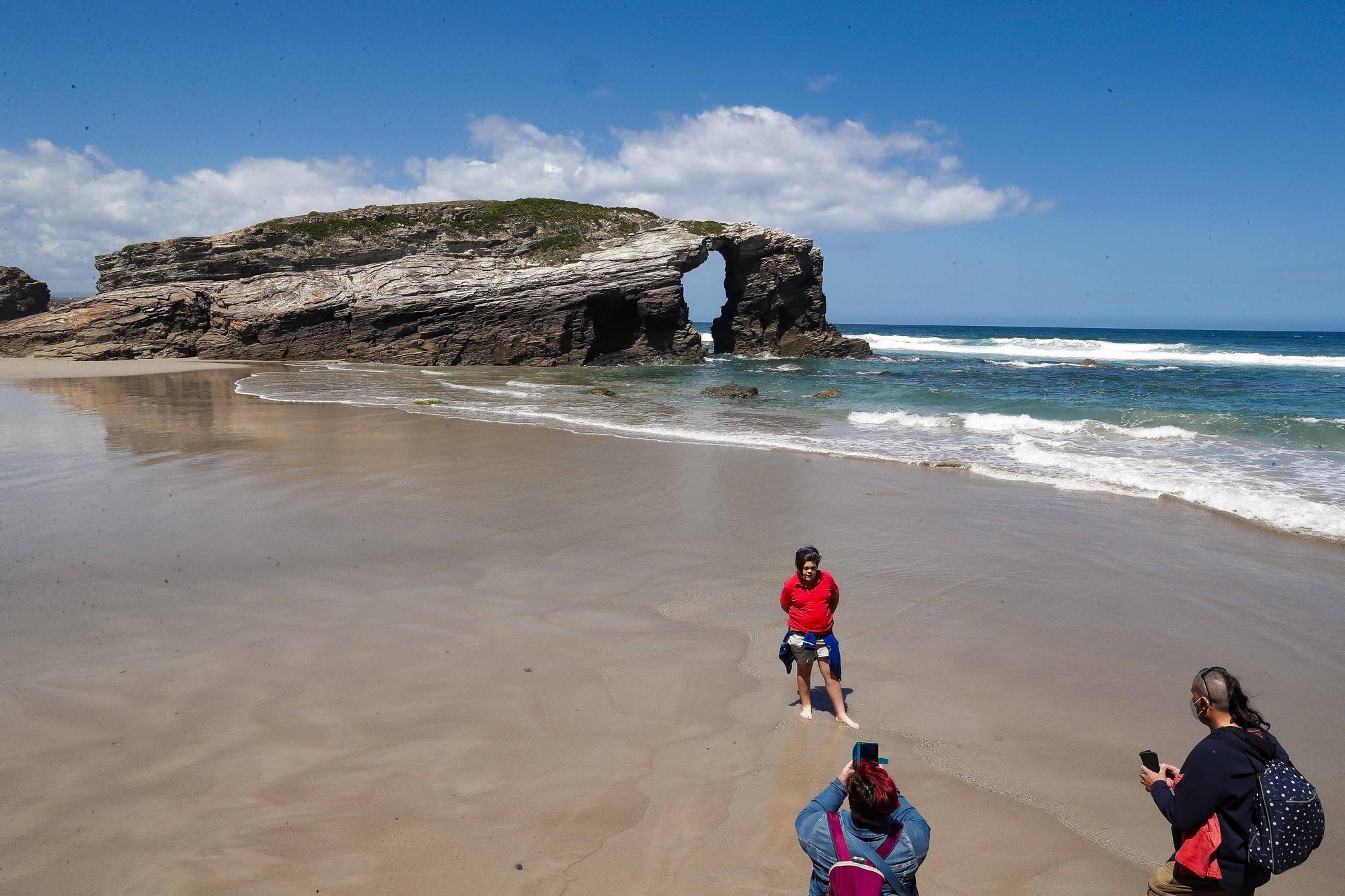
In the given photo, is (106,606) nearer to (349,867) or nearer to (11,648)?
(11,648)

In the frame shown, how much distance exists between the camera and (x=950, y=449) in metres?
14.5

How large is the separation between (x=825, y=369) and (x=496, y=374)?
609 inches

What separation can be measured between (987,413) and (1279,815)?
66.0ft

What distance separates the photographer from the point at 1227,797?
257cm

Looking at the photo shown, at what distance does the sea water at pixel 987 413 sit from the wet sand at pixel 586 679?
294cm

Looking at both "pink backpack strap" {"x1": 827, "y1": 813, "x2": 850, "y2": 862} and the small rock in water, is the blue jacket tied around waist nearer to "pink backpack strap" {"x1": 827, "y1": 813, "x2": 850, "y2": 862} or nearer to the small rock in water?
"pink backpack strap" {"x1": 827, "y1": 813, "x2": 850, "y2": 862}

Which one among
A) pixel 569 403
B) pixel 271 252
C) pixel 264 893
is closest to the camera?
pixel 264 893

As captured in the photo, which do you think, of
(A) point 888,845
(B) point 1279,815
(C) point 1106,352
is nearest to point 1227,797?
(B) point 1279,815

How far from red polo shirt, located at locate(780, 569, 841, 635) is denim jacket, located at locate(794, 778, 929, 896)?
7.02ft

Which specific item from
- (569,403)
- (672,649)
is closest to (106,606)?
(672,649)

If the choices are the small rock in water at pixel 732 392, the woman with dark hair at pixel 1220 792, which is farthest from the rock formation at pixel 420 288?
the woman with dark hair at pixel 1220 792

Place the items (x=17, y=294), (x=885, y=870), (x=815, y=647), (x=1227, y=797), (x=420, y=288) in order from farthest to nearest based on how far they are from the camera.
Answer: (x=17, y=294) < (x=420, y=288) < (x=815, y=647) < (x=1227, y=797) < (x=885, y=870)

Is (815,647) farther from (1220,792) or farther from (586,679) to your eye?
(1220,792)

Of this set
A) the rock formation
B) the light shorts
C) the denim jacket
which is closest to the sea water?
the rock formation
